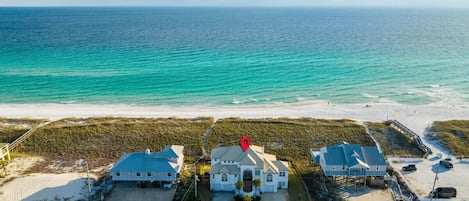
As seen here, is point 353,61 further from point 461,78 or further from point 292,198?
point 292,198

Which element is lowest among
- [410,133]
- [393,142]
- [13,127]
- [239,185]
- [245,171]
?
[239,185]

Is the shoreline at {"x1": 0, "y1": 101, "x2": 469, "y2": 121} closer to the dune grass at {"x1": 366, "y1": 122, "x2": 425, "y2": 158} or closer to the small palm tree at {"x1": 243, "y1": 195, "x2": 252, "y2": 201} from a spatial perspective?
the dune grass at {"x1": 366, "y1": 122, "x2": 425, "y2": 158}

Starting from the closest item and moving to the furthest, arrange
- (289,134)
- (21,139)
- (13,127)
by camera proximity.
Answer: (21,139), (289,134), (13,127)

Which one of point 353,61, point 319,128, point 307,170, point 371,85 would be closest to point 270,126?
point 319,128

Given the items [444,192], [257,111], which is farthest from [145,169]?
[257,111]

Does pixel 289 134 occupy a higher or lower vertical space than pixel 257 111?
A: lower

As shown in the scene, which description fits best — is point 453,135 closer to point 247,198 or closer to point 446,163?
point 446,163

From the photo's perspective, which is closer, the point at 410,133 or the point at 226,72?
the point at 410,133
